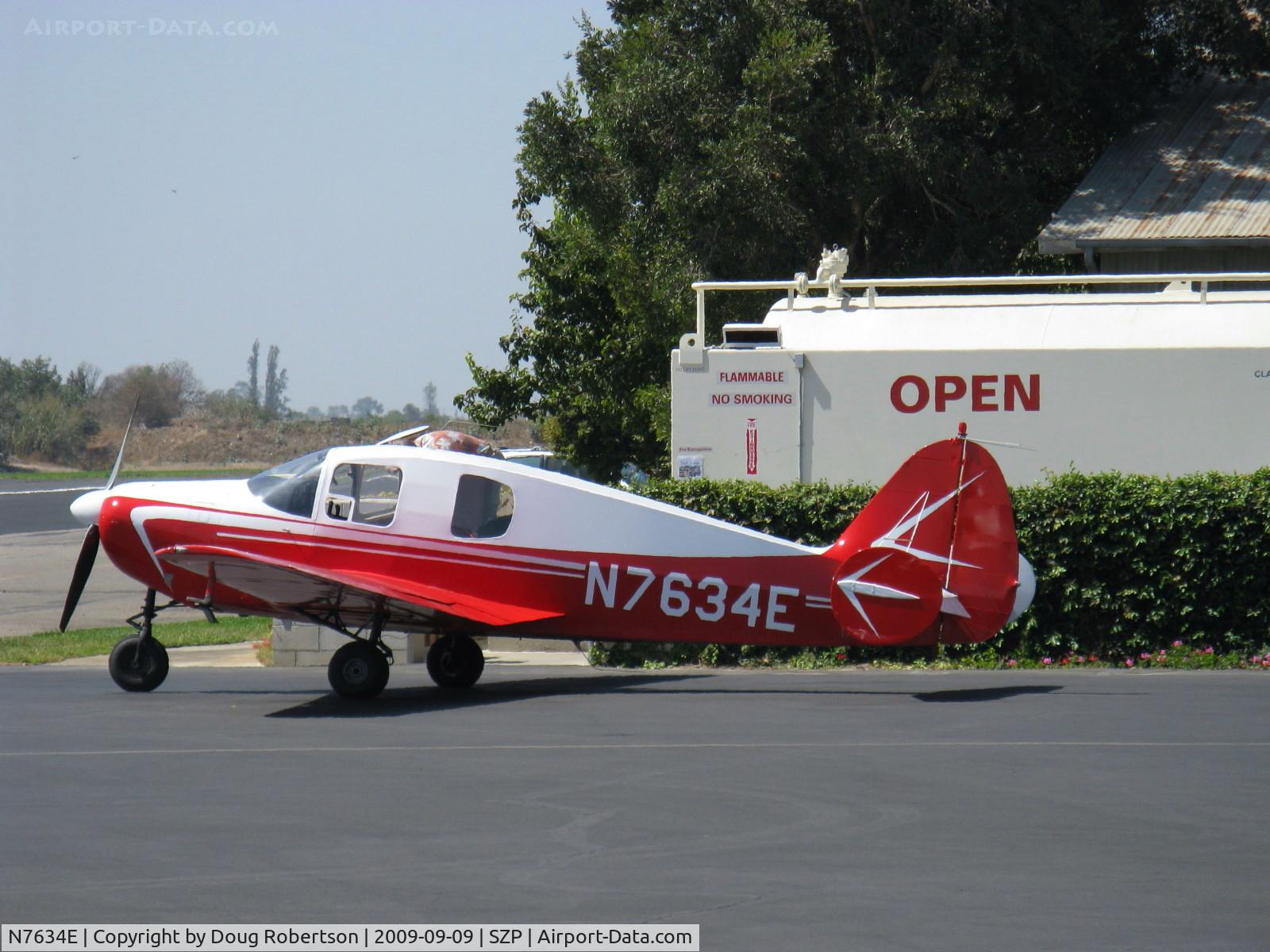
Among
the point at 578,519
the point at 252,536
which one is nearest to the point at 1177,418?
the point at 578,519

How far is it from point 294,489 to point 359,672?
1644mm

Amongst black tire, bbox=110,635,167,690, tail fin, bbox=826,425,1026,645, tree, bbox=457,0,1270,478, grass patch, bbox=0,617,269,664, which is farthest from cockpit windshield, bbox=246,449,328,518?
tree, bbox=457,0,1270,478

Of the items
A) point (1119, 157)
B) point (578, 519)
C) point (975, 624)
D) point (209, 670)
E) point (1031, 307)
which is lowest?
point (209, 670)

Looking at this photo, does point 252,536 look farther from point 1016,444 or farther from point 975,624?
point 1016,444

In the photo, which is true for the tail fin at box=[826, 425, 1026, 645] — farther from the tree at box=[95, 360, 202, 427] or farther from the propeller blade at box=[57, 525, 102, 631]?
the tree at box=[95, 360, 202, 427]

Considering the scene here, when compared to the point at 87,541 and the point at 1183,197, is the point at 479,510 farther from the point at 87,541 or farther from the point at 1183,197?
the point at 1183,197

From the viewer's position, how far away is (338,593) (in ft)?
37.2

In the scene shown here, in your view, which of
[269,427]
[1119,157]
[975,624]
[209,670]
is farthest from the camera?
[269,427]

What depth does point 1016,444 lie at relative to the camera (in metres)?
13.7

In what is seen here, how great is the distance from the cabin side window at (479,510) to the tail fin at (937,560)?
2.78 m

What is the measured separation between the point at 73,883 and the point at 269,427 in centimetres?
10785

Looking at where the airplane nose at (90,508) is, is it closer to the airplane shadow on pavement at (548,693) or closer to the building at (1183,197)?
the airplane shadow on pavement at (548,693)

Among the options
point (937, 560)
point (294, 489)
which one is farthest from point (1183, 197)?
point (294, 489)

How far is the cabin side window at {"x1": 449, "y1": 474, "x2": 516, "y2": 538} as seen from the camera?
467 inches
